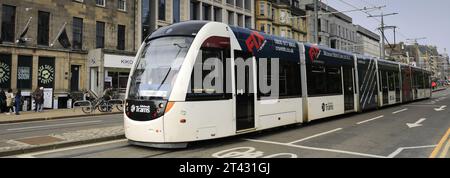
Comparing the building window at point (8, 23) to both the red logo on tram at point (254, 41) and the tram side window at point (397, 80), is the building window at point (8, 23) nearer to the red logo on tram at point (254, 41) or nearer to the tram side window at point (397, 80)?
the red logo on tram at point (254, 41)

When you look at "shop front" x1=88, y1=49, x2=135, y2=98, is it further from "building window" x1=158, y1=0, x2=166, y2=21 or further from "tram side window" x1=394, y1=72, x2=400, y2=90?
"tram side window" x1=394, y1=72, x2=400, y2=90

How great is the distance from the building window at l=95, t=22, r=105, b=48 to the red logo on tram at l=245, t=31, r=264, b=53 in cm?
2196

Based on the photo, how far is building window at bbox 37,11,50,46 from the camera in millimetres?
25016

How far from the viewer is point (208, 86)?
8031mm

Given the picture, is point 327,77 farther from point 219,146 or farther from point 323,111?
point 219,146

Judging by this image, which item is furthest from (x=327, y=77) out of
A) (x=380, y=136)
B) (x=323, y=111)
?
(x=380, y=136)

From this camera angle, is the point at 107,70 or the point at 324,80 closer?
the point at 324,80

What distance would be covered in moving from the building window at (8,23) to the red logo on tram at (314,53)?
2096 cm

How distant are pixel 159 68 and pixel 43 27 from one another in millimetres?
21481

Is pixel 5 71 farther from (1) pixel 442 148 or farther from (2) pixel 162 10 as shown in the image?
(1) pixel 442 148

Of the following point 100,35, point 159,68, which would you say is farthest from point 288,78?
point 100,35

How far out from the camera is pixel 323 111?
13.2 meters

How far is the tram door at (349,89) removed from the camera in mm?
15273

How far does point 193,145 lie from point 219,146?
627 mm
